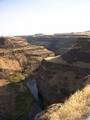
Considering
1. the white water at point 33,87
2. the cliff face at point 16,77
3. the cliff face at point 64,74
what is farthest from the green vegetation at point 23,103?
the cliff face at point 64,74

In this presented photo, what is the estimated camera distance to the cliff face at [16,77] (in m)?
34.1

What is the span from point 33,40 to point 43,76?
3689 inches

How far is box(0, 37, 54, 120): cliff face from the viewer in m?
34.1

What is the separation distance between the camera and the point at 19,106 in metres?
35.6

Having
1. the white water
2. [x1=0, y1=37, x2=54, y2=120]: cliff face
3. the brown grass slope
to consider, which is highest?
the brown grass slope

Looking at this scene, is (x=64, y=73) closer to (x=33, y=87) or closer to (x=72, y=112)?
(x=33, y=87)

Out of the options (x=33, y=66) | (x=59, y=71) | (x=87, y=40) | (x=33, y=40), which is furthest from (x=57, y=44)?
(x=59, y=71)

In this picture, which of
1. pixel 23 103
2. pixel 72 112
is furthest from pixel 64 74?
pixel 72 112

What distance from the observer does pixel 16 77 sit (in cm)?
5291

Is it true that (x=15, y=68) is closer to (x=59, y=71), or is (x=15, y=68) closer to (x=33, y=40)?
(x=59, y=71)

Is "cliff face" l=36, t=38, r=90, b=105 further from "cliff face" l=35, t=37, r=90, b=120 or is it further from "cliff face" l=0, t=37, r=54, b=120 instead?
"cliff face" l=0, t=37, r=54, b=120

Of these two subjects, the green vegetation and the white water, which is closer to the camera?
the green vegetation

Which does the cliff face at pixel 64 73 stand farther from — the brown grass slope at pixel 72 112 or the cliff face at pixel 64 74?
the brown grass slope at pixel 72 112

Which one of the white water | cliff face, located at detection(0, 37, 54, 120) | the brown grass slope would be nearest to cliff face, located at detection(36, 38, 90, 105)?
the white water
